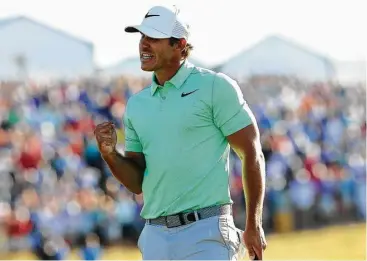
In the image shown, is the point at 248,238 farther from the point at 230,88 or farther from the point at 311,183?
the point at 311,183

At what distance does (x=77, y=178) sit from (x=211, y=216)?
1027 cm

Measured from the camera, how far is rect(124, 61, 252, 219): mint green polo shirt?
4156mm

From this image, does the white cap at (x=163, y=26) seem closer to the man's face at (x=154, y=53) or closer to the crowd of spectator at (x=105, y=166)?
the man's face at (x=154, y=53)

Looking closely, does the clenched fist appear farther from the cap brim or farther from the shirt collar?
the cap brim

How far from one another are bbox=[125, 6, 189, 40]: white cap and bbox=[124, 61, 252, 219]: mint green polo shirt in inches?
7.0

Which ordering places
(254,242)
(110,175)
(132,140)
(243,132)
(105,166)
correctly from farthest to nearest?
(105,166) → (110,175) → (132,140) → (243,132) → (254,242)

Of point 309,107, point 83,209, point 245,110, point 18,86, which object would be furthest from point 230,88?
point 309,107

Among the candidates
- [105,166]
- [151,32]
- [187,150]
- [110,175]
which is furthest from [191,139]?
[105,166]

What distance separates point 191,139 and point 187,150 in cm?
5

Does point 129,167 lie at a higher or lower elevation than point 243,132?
lower

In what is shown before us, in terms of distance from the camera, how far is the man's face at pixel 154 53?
4.24 meters

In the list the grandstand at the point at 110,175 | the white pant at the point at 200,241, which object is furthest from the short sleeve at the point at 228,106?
the grandstand at the point at 110,175

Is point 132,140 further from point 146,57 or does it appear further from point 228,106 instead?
point 228,106

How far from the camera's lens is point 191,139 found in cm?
418
